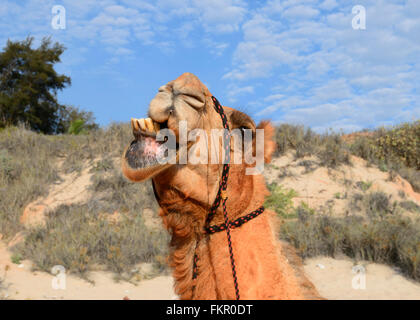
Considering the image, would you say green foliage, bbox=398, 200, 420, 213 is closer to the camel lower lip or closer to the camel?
the camel

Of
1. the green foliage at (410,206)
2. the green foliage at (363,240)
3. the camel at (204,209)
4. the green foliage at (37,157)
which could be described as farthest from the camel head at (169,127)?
the green foliage at (410,206)

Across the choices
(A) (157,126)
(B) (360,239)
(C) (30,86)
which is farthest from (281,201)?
(C) (30,86)

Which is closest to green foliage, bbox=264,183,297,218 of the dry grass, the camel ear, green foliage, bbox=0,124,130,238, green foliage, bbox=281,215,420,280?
the dry grass

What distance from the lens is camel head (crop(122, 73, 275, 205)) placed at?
4.82ft

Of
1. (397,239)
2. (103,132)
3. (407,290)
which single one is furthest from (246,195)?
(103,132)

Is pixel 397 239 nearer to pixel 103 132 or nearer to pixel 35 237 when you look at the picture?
pixel 35 237

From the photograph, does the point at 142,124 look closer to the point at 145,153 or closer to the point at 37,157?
the point at 145,153

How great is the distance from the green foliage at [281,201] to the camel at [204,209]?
8.17 meters

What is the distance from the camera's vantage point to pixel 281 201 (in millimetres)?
10672

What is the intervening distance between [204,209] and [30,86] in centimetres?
2702

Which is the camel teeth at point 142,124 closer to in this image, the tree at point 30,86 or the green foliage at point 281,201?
the green foliage at point 281,201
